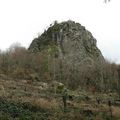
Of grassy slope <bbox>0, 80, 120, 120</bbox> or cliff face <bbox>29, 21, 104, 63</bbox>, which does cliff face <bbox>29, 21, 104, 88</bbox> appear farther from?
grassy slope <bbox>0, 80, 120, 120</bbox>

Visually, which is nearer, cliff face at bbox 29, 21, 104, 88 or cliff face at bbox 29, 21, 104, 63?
cliff face at bbox 29, 21, 104, 88

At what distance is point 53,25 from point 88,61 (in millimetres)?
10599

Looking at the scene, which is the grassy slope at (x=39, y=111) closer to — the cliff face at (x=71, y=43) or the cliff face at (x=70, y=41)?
the cliff face at (x=71, y=43)

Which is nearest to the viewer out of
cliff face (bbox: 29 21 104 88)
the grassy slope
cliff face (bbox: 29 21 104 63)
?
the grassy slope

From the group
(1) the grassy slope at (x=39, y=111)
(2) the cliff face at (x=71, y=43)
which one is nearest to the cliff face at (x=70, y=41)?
(2) the cliff face at (x=71, y=43)

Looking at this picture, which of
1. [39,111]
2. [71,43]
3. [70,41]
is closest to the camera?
[39,111]

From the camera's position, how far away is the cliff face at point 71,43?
74.9m

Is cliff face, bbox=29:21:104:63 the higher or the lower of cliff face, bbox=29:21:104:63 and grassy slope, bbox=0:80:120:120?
the higher

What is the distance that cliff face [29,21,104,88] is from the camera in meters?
74.9

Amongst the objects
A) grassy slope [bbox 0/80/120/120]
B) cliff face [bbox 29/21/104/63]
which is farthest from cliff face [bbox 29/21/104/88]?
grassy slope [bbox 0/80/120/120]

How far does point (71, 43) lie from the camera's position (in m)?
77.4

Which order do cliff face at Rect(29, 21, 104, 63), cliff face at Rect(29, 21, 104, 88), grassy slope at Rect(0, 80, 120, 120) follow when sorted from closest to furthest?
grassy slope at Rect(0, 80, 120, 120)
cliff face at Rect(29, 21, 104, 88)
cliff face at Rect(29, 21, 104, 63)

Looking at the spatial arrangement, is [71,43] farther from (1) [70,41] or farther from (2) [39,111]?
(2) [39,111]

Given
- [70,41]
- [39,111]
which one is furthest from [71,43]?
[39,111]
